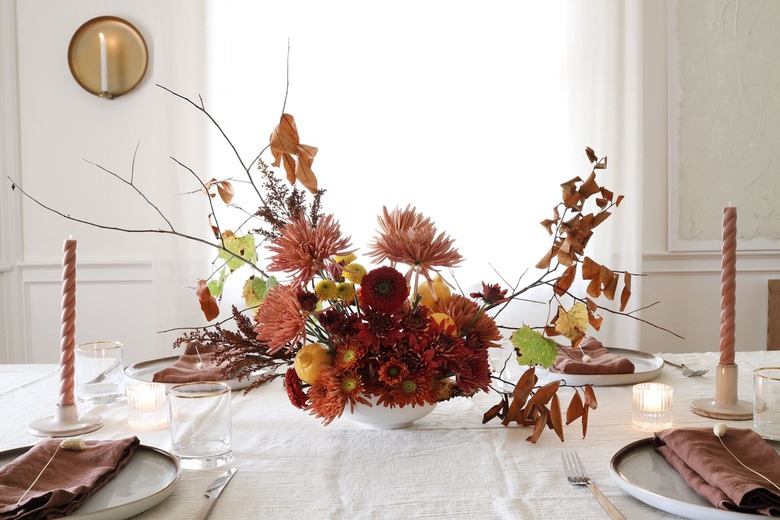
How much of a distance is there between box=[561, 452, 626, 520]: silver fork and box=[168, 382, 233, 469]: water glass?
459 mm

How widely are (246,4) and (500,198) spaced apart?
1361mm

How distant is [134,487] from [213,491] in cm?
10

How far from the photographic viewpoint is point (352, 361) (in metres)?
1.00

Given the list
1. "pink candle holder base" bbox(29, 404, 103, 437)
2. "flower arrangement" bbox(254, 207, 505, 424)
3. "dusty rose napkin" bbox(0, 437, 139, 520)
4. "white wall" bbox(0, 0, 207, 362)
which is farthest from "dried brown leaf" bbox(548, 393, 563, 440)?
"white wall" bbox(0, 0, 207, 362)

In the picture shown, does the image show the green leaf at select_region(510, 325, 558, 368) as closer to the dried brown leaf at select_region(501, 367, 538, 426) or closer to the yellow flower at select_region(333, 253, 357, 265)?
the dried brown leaf at select_region(501, 367, 538, 426)

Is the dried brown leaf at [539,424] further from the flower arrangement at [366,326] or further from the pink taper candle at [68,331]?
the pink taper candle at [68,331]

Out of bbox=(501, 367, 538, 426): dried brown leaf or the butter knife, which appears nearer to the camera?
the butter knife

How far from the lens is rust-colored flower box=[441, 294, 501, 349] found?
1077 mm

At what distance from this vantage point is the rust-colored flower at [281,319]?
39.2 inches

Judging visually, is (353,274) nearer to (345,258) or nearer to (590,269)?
(345,258)

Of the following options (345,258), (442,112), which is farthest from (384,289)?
(442,112)

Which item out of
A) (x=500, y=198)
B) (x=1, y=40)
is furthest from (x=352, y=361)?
(x=1, y=40)

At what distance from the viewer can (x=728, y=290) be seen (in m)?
1.23

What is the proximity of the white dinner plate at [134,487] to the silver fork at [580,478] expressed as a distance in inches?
19.5
